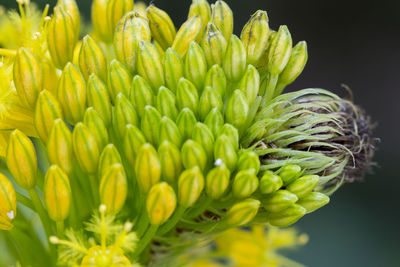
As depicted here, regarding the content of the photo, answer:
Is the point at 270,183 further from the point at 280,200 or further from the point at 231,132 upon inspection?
the point at 231,132

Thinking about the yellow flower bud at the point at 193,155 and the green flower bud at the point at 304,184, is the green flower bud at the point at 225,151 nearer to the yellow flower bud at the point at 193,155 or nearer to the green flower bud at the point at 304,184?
the yellow flower bud at the point at 193,155

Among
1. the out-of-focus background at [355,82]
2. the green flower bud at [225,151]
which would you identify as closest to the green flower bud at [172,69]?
the green flower bud at [225,151]

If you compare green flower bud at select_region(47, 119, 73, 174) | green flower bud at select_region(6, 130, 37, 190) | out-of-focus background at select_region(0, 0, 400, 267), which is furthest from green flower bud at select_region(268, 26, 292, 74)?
out-of-focus background at select_region(0, 0, 400, 267)

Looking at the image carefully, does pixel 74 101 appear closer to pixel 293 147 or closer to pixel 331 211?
pixel 293 147

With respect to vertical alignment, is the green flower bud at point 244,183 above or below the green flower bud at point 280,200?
above

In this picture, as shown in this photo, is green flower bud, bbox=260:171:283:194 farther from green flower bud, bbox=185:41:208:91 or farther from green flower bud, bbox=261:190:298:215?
green flower bud, bbox=185:41:208:91

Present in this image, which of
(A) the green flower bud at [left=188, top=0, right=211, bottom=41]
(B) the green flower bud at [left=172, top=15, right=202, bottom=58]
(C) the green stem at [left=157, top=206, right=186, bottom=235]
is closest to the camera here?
(C) the green stem at [left=157, top=206, right=186, bottom=235]
